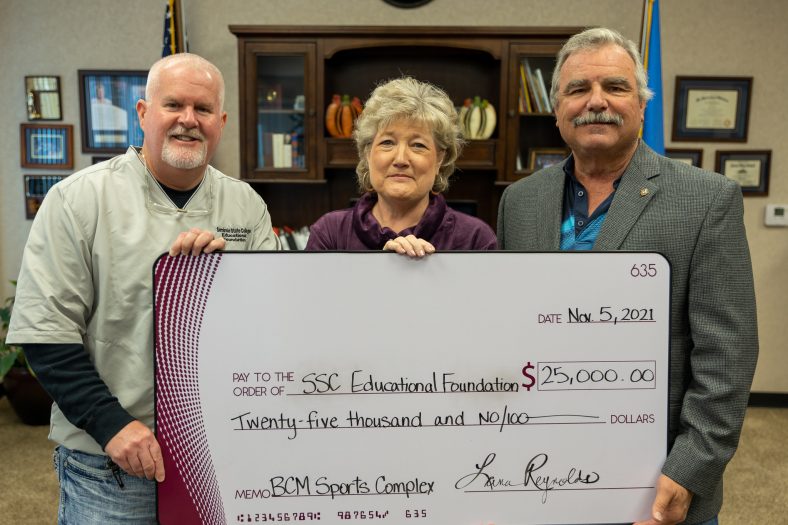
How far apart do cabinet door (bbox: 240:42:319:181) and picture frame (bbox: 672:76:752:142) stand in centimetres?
244

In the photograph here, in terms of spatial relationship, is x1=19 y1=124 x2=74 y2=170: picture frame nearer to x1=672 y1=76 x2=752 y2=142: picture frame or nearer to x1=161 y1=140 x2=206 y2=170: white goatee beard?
x1=161 y1=140 x2=206 y2=170: white goatee beard

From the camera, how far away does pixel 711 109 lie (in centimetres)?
393

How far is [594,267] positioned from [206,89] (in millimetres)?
931

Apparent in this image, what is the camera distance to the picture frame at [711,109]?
12.8 feet

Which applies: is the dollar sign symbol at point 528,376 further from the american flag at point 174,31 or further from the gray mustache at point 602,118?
the american flag at point 174,31

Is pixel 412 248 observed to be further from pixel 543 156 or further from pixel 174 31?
pixel 174 31

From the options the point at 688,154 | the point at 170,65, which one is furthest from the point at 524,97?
the point at 170,65

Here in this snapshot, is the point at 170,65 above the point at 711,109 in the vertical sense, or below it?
below

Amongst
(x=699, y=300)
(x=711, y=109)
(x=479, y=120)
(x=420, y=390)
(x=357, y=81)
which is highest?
(x=357, y=81)

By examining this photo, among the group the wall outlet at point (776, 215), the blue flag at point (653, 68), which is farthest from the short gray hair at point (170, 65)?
the wall outlet at point (776, 215)

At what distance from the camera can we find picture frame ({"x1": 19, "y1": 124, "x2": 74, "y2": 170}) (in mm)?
3967

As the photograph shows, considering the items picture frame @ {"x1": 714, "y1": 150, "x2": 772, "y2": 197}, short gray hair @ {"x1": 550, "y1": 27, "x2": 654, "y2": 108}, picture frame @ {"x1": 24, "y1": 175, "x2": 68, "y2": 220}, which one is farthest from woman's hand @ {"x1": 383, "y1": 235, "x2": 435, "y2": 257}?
picture frame @ {"x1": 24, "y1": 175, "x2": 68, "y2": 220}

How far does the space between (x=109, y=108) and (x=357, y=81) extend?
1667mm

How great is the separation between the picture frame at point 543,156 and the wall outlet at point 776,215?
153cm
